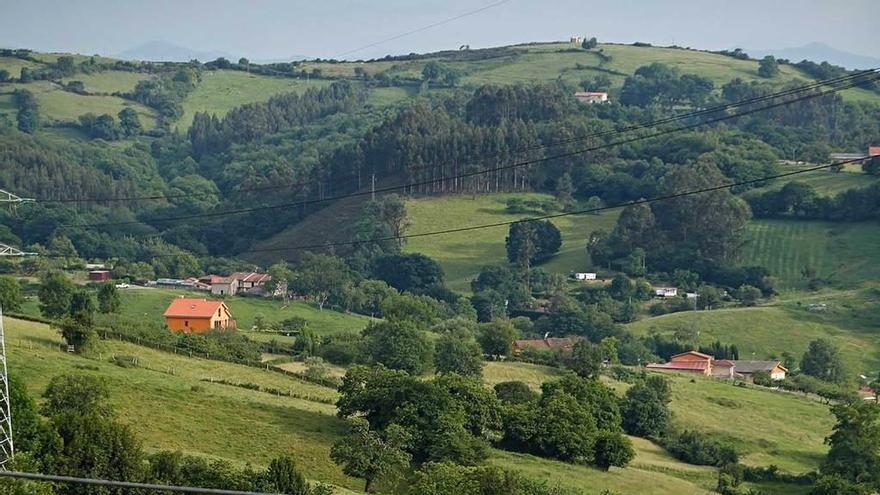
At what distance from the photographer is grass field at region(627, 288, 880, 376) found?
86062 mm

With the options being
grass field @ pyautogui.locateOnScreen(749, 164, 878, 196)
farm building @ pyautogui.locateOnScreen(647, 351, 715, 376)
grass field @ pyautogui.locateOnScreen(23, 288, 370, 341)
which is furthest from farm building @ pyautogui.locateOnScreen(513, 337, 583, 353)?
grass field @ pyautogui.locateOnScreen(749, 164, 878, 196)

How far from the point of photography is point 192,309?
7931 centimetres

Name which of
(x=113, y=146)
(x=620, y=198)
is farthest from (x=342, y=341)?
(x=113, y=146)

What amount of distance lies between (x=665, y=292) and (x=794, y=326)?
46.7 ft

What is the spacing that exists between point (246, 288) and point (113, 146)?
83.8 m

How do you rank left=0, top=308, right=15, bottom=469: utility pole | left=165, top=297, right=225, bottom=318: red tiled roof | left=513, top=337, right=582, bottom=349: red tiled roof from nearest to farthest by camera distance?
left=0, top=308, right=15, bottom=469: utility pole → left=165, top=297, right=225, bottom=318: red tiled roof → left=513, top=337, right=582, bottom=349: red tiled roof

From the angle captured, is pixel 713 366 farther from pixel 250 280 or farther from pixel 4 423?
pixel 4 423

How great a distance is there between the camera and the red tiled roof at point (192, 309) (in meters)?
78.4

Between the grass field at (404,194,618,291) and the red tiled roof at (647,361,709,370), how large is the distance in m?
29.1

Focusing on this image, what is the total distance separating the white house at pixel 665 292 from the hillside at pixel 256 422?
3642 cm

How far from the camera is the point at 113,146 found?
7111 inches

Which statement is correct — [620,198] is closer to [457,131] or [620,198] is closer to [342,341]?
[457,131]

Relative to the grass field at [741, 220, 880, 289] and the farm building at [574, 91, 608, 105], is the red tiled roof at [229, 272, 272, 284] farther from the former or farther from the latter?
the farm building at [574, 91, 608, 105]

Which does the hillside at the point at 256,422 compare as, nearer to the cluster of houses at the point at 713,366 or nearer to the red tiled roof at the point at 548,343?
the cluster of houses at the point at 713,366
